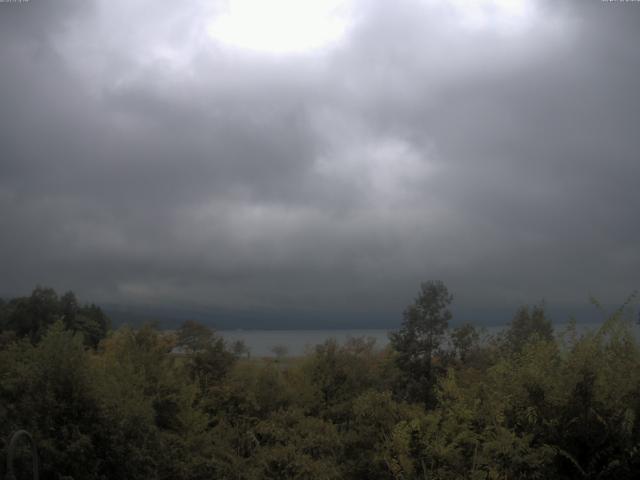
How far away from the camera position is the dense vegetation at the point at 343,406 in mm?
10367

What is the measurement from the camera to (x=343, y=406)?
85.2 feet

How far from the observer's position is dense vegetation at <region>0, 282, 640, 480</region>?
10367 millimetres

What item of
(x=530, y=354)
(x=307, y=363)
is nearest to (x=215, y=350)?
(x=307, y=363)

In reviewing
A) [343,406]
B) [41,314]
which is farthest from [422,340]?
[41,314]

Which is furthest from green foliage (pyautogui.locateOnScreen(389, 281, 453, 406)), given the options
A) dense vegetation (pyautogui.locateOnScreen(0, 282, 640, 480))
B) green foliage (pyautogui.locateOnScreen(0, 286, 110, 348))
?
green foliage (pyautogui.locateOnScreen(0, 286, 110, 348))

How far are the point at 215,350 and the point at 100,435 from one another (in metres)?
16.7

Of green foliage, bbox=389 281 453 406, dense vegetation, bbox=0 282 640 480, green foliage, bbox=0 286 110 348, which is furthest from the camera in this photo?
green foliage, bbox=0 286 110 348

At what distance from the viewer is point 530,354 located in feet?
39.3

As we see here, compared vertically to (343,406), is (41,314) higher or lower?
higher

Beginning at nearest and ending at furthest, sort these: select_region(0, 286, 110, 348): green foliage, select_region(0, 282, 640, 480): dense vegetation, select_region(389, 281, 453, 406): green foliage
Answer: select_region(0, 282, 640, 480): dense vegetation < select_region(389, 281, 453, 406): green foliage < select_region(0, 286, 110, 348): green foliage

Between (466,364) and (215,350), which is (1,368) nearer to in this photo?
(215,350)

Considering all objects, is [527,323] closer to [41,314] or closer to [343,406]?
[343,406]

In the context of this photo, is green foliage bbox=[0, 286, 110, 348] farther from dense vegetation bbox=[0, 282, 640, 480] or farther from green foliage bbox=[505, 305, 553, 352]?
green foliage bbox=[505, 305, 553, 352]

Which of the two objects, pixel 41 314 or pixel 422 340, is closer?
pixel 422 340
